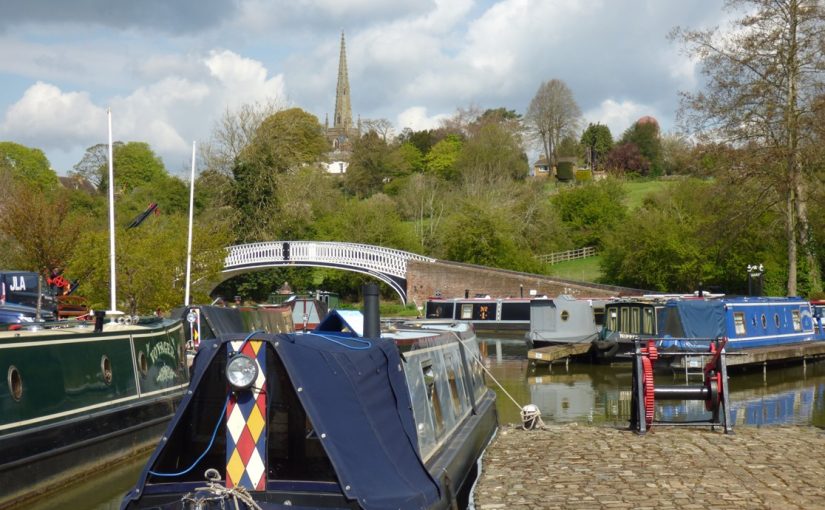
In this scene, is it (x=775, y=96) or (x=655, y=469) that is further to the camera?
(x=775, y=96)

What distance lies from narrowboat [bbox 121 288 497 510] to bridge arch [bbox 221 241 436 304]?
4069cm

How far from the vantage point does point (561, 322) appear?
94.4 ft

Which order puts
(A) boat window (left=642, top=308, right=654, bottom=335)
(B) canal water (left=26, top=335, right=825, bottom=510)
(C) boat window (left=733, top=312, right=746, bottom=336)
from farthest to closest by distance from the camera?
(A) boat window (left=642, top=308, right=654, bottom=335)
(C) boat window (left=733, top=312, right=746, bottom=336)
(B) canal water (left=26, top=335, right=825, bottom=510)

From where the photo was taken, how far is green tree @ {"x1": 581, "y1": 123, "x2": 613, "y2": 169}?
94.3 meters

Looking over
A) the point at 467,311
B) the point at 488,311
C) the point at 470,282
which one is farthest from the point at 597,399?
the point at 470,282

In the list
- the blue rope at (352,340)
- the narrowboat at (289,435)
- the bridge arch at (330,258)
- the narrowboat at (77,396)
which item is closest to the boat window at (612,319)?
the narrowboat at (77,396)

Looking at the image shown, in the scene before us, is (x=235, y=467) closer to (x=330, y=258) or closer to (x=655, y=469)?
(x=655, y=469)

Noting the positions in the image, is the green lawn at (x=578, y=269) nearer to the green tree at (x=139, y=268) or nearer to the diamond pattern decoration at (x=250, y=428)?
the green tree at (x=139, y=268)

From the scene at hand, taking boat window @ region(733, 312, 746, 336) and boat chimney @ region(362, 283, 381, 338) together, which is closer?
boat chimney @ region(362, 283, 381, 338)

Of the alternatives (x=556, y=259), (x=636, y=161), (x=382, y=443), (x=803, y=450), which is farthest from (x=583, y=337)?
(x=636, y=161)

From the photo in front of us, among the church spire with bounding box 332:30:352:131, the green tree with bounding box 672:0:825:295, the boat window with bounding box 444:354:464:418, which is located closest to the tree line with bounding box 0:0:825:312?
the green tree with bounding box 672:0:825:295

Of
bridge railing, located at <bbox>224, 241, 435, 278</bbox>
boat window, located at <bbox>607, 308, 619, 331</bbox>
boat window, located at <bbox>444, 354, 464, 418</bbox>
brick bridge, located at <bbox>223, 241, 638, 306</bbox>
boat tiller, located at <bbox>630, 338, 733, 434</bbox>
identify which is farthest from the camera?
bridge railing, located at <bbox>224, 241, 435, 278</bbox>

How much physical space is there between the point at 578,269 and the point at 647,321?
27.8m

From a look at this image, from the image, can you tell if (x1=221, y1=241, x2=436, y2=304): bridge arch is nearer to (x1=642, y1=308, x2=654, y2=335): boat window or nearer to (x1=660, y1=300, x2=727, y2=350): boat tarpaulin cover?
(x1=642, y1=308, x2=654, y2=335): boat window
